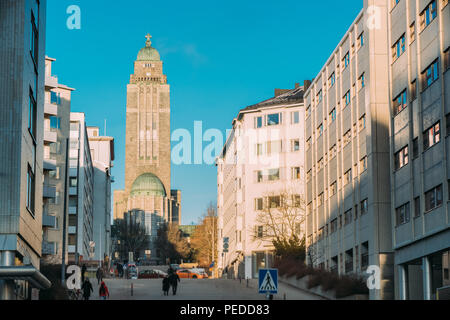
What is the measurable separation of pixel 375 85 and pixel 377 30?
3501 mm

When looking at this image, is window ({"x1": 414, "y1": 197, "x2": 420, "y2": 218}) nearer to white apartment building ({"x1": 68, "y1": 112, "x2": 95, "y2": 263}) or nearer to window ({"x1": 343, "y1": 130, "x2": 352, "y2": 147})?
window ({"x1": 343, "y1": 130, "x2": 352, "y2": 147})

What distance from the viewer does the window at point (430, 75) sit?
141 ft

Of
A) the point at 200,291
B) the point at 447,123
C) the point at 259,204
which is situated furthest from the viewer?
the point at 259,204

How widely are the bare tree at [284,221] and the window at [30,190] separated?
40.0m

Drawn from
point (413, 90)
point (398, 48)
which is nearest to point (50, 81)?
point (398, 48)

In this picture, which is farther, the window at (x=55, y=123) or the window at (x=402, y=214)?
the window at (x=55, y=123)

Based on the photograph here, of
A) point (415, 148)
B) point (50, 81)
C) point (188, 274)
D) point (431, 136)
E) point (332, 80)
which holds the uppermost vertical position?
point (50, 81)

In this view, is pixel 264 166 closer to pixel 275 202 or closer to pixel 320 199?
pixel 275 202

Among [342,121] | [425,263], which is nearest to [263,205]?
[342,121]

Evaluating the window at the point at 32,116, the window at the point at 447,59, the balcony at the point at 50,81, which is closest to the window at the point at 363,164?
the window at the point at 447,59

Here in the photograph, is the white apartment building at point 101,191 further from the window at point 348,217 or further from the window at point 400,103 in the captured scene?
the window at point 400,103

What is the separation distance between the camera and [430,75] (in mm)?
43938

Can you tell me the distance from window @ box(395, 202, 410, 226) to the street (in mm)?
7627

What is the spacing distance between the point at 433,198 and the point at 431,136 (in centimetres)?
→ 320
